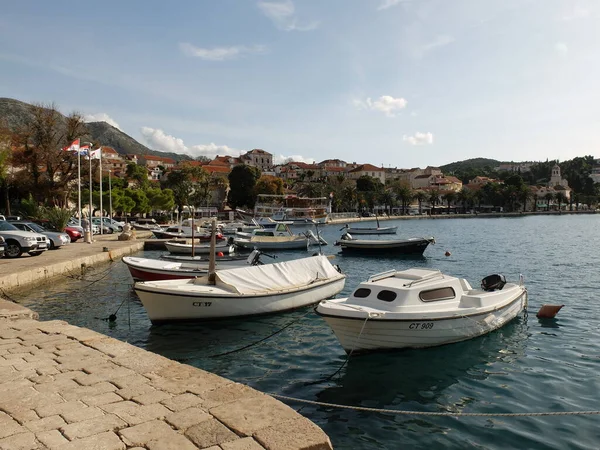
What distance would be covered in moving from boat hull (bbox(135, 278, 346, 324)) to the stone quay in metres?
4.99

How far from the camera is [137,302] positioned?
777 inches

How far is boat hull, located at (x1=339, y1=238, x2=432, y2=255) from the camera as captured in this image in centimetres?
4119

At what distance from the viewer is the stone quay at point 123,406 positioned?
17.3 ft

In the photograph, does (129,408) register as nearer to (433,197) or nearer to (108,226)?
(108,226)

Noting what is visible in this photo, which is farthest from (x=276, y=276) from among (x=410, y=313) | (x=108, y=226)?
(x=108, y=226)

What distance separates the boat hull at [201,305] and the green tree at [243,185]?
343 ft

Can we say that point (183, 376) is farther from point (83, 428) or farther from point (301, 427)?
point (301, 427)

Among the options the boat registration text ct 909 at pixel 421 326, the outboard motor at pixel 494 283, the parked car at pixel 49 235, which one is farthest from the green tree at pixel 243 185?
the boat registration text ct 909 at pixel 421 326

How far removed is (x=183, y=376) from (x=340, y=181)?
477 ft

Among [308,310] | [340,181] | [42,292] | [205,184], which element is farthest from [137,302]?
[340,181]

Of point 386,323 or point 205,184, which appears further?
point 205,184

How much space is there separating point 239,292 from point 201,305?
1346mm

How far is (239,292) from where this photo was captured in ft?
51.9

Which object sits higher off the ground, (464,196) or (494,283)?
(464,196)
